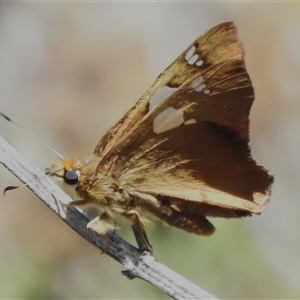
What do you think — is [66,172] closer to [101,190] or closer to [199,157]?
[101,190]

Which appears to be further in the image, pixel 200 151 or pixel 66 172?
pixel 200 151

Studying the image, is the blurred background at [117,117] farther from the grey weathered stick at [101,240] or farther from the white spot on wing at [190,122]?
the grey weathered stick at [101,240]

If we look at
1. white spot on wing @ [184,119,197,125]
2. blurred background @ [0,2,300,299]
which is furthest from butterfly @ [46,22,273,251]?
blurred background @ [0,2,300,299]

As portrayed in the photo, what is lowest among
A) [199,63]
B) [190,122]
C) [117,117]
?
[190,122]

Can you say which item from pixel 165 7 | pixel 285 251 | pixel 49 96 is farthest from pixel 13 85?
pixel 285 251

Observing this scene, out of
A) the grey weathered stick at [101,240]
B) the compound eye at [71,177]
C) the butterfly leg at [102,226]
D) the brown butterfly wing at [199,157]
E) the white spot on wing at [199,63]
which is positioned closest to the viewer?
the grey weathered stick at [101,240]

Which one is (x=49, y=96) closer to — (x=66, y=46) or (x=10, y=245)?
(x=66, y=46)

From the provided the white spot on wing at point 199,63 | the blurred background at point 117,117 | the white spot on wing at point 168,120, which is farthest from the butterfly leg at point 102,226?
the blurred background at point 117,117

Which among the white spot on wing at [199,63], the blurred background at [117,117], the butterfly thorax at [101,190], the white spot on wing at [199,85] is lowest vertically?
the butterfly thorax at [101,190]

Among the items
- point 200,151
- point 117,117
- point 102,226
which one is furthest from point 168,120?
point 117,117
